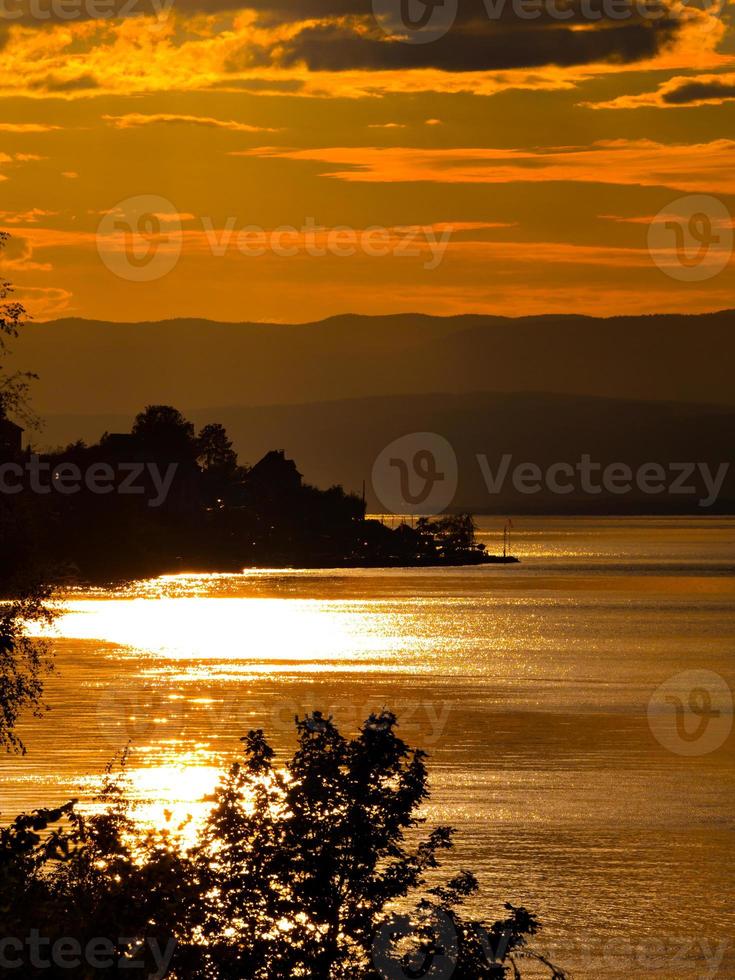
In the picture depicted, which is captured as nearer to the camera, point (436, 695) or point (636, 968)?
point (636, 968)

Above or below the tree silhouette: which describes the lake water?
above

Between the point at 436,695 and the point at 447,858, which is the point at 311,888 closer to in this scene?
the point at 447,858

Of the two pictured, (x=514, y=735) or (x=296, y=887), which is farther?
(x=514, y=735)

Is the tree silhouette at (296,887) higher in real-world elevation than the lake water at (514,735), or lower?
lower

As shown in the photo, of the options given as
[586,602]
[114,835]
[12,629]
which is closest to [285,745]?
[12,629]

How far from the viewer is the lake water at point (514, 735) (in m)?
39.7

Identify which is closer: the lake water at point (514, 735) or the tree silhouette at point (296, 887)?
the tree silhouette at point (296, 887)

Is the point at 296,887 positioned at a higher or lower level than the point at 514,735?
lower

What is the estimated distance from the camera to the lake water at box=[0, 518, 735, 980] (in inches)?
1564

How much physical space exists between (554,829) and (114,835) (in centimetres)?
2881

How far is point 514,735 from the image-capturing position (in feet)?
229

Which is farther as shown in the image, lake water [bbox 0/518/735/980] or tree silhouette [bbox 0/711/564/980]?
lake water [bbox 0/518/735/980]

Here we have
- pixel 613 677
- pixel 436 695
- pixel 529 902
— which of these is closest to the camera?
pixel 529 902

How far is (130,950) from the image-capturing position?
1642 centimetres
